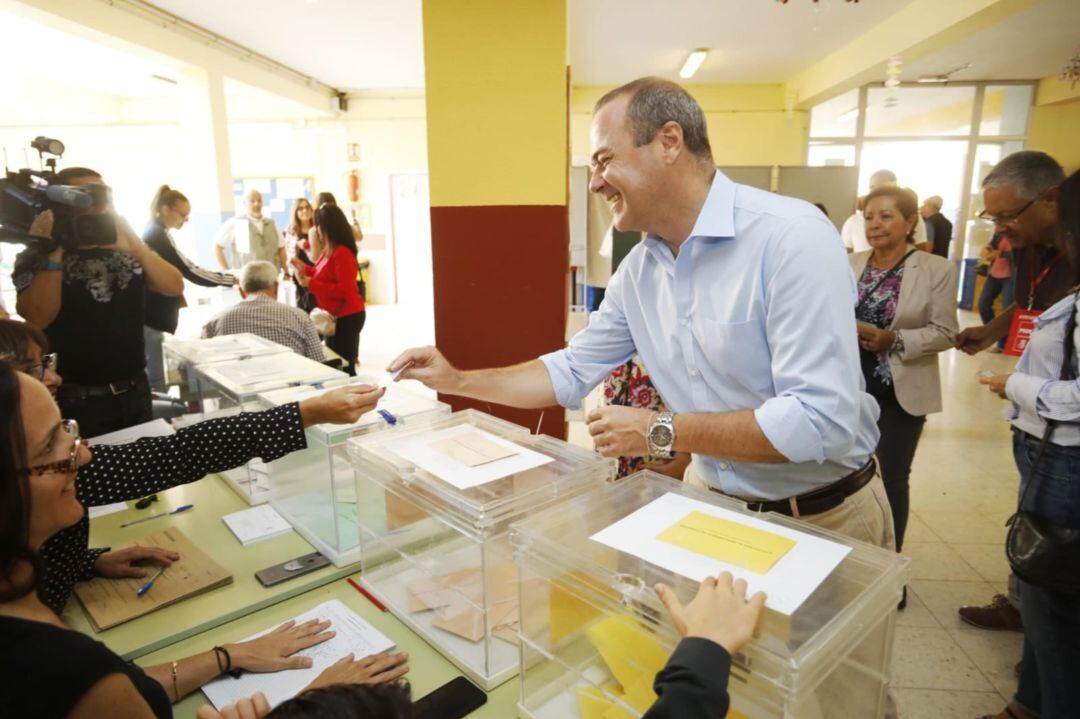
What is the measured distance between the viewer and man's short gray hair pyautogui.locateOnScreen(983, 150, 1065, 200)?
6.56 feet

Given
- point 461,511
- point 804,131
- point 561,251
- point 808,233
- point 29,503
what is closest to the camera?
point 29,503

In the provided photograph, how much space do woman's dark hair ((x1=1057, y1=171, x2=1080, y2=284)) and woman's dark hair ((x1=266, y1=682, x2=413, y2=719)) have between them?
170 centimetres

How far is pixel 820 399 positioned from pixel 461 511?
2.01 feet

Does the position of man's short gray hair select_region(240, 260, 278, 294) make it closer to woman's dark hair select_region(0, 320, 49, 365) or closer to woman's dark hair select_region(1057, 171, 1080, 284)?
woman's dark hair select_region(0, 320, 49, 365)

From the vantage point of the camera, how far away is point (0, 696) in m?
0.71

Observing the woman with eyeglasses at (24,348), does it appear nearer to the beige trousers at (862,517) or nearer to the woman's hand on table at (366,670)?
the woman's hand on table at (366,670)

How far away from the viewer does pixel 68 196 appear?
7.00 feet

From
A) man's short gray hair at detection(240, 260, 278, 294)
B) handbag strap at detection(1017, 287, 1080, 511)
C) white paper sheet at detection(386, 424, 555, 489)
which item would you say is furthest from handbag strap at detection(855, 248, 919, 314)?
man's short gray hair at detection(240, 260, 278, 294)

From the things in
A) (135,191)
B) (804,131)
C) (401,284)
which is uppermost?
(804,131)

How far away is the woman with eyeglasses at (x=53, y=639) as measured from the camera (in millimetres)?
738

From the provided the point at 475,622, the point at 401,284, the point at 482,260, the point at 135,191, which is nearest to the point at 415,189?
the point at 401,284

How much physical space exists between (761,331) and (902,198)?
5.36 feet

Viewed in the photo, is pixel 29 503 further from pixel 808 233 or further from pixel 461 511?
pixel 808 233

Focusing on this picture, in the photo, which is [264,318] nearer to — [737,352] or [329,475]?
[329,475]
